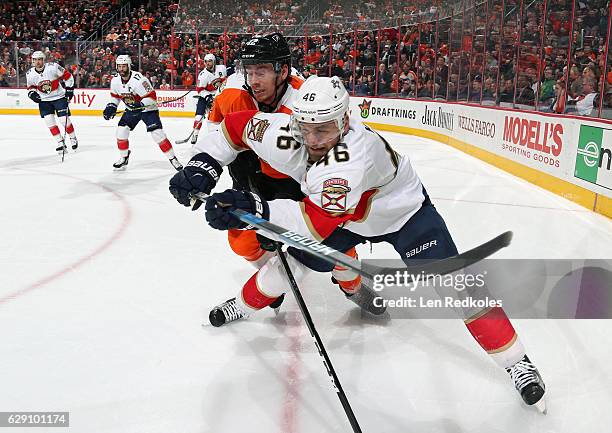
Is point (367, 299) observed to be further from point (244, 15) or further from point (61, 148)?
point (244, 15)

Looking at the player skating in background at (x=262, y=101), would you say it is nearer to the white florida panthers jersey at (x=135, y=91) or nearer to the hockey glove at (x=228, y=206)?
the hockey glove at (x=228, y=206)

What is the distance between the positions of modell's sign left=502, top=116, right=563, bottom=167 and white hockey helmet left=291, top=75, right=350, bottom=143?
4.17m

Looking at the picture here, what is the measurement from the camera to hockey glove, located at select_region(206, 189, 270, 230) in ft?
5.64

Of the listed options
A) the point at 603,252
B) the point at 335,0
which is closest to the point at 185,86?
the point at 335,0

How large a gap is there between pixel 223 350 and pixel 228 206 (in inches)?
29.7

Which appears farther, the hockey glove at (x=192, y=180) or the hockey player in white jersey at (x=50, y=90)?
the hockey player in white jersey at (x=50, y=90)

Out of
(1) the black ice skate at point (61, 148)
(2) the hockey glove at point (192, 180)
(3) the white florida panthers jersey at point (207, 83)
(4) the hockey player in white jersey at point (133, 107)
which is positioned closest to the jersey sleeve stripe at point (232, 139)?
(2) the hockey glove at point (192, 180)

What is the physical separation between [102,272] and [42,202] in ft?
6.45

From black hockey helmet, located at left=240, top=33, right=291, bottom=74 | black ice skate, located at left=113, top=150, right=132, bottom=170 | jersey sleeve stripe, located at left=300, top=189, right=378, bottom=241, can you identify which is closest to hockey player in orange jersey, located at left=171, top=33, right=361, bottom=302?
black hockey helmet, located at left=240, top=33, right=291, bottom=74

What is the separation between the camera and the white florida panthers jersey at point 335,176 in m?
1.63

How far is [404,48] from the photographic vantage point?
11195mm

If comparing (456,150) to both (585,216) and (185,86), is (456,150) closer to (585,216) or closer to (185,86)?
(585,216)

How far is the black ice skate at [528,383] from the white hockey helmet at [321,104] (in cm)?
97

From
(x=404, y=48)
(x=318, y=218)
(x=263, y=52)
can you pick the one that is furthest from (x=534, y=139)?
(x=404, y=48)
